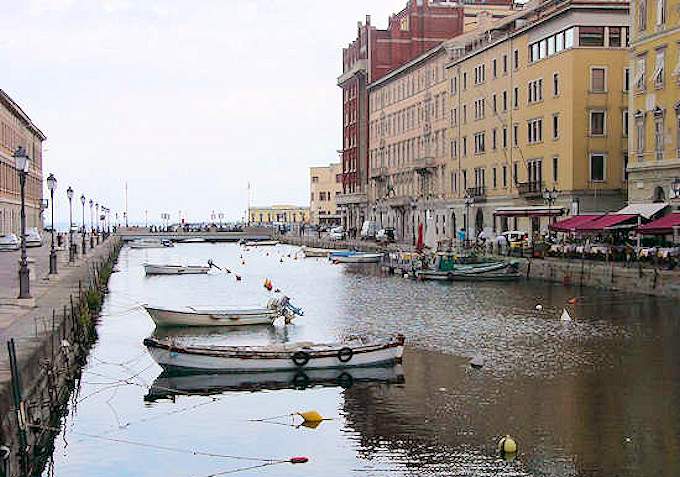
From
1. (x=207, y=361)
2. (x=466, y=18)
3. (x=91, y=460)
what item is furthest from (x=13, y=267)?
(x=466, y=18)

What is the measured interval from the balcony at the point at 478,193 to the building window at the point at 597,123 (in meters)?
19.6

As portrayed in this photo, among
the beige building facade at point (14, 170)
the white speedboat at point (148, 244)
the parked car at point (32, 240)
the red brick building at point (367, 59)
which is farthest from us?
the white speedboat at point (148, 244)

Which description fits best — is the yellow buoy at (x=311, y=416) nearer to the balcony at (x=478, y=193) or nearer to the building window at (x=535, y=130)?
the building window at (x=535, y=130)

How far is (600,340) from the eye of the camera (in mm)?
43000

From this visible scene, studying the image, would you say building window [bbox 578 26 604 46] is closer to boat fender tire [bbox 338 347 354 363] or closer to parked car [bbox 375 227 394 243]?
parked car [bbox 375 227 394 243]

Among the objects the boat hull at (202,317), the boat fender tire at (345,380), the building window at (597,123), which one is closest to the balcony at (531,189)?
the building window at (597,123)

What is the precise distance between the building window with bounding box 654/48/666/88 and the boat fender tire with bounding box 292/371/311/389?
1698 inches

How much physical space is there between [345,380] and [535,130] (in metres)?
61.1

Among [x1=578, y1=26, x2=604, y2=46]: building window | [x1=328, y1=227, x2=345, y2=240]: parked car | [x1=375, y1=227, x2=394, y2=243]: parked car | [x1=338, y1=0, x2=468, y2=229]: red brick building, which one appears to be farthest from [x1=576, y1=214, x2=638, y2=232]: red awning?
[x1=328, y1=227, x2=345, y2=240]: parked car

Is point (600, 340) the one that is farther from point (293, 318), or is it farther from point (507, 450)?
point (507, 450)

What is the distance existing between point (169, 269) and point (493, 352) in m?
58.0

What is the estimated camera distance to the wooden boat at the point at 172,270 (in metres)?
92.2

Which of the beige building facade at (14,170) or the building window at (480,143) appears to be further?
the beige building facade at (14,170)

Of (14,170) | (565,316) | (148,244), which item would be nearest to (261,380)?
(565,316)
